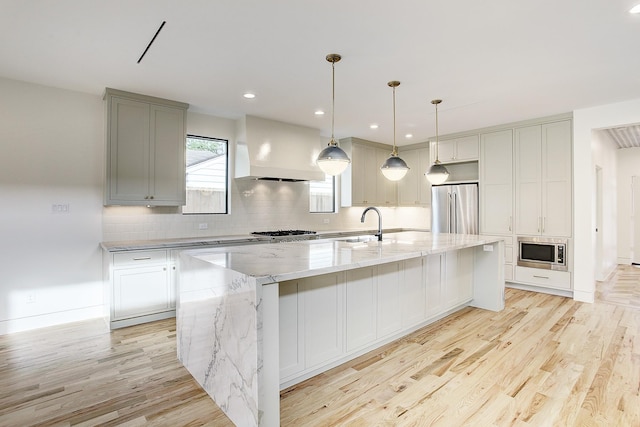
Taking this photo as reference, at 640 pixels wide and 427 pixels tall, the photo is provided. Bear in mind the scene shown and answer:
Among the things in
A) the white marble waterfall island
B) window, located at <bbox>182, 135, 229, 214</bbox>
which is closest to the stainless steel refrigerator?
→ the white marble waterfall island

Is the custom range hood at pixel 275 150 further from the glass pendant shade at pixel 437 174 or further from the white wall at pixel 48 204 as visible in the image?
the glass pendant shade at pixel 437 174

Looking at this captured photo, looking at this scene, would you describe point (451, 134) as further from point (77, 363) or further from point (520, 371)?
point (77, 363)

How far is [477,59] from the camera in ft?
10.0

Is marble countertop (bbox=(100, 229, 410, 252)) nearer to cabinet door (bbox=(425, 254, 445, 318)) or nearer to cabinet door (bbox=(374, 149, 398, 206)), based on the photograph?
cabinet door (bbox=(425, 254, 445, 318))

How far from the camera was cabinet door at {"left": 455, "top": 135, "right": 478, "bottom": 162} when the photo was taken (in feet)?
18.7

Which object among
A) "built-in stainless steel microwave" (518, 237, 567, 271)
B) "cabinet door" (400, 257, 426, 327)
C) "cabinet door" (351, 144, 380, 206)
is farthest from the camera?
"cabinet door" (351, 144, 380, 206)

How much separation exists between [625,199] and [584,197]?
4153 millimetres

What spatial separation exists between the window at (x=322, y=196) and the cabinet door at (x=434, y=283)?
2.94 m

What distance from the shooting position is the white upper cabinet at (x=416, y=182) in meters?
6.70

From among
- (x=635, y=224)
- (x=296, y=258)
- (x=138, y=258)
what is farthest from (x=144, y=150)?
(x=635, y=224)

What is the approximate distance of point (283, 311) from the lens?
7.42ft

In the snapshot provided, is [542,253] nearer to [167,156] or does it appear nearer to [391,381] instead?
[391,381]

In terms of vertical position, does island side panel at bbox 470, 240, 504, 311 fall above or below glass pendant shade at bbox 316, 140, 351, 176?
below

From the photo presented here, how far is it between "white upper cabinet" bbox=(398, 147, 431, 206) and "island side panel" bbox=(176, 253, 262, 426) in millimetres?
5129
